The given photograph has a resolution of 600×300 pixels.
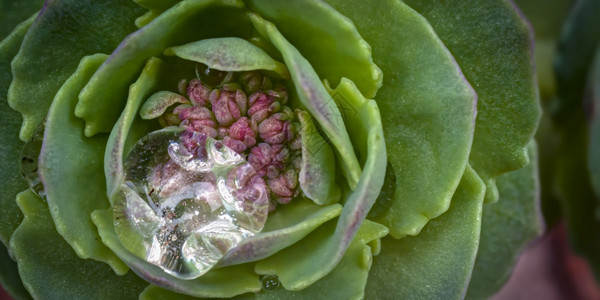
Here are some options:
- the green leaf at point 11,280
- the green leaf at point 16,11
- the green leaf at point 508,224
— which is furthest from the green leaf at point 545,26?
the green leaf at point 11,280

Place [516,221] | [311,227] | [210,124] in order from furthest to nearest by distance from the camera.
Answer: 1. [516,221]
2. [210,124]
3. [311,227]

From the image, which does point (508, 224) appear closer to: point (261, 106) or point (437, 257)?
point (437, 257)

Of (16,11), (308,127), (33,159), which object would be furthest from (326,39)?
(16,11)

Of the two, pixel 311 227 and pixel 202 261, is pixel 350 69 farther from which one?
pixel 202 261

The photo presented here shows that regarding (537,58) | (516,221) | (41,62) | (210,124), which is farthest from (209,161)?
(537,58)


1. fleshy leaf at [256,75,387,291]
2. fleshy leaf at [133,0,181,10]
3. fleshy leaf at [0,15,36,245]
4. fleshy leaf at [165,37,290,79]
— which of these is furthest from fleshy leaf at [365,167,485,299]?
fleshy leaf at [0,15,36,245]
